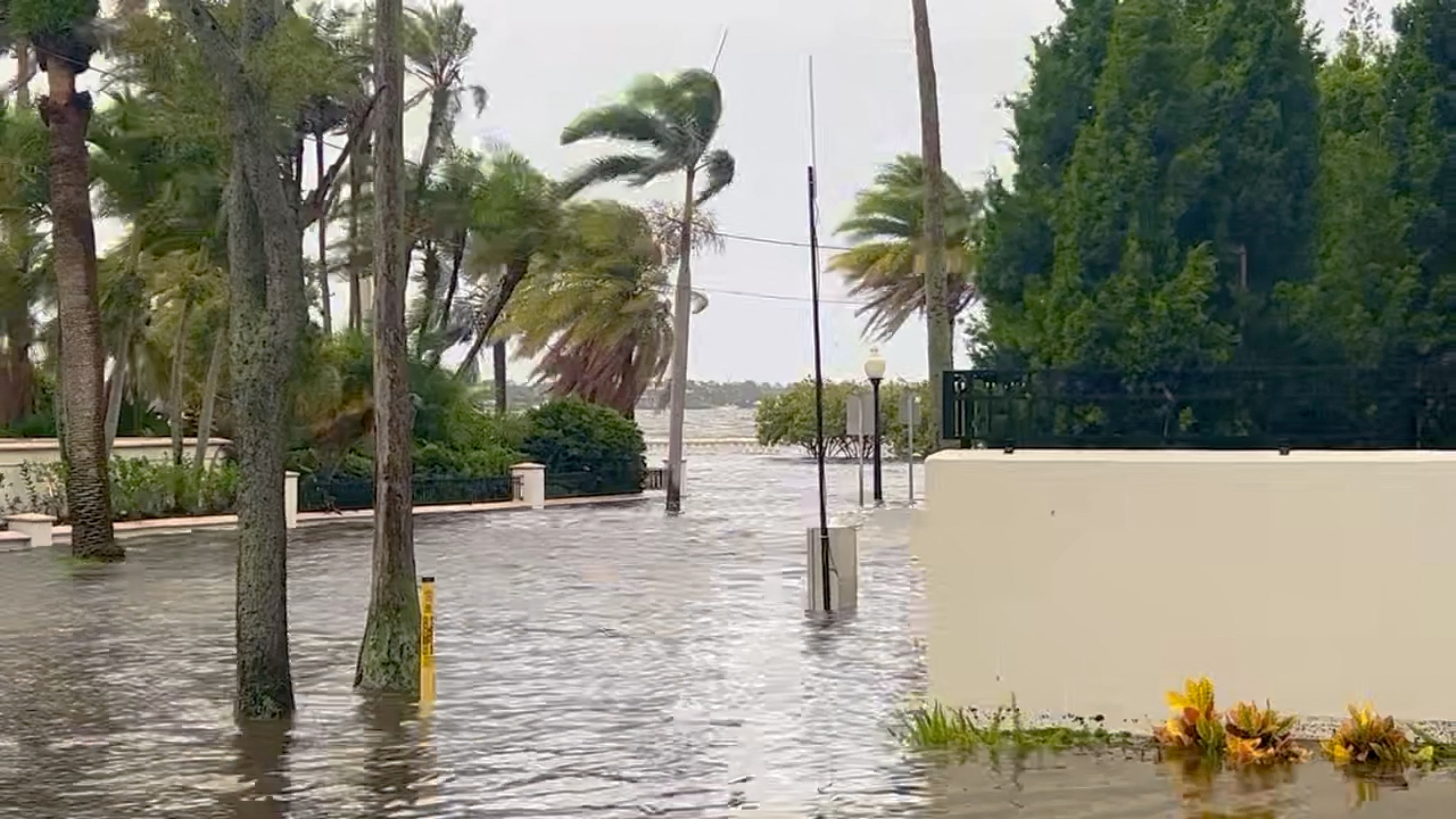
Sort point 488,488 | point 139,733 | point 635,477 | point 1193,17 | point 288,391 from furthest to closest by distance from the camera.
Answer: point 635,477
point 488,488
point 1193,17
point 288,391
point 139,733

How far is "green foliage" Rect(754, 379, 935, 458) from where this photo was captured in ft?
237

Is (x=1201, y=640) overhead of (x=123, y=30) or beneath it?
beneath

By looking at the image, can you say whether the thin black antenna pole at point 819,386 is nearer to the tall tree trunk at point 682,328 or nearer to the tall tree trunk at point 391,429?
the tall tree trunk at point 391,429

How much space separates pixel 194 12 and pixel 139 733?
5263 mm

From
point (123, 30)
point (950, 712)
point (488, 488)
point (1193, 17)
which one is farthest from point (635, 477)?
point (950, 712)

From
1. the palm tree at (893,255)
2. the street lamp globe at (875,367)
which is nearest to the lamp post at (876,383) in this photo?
the street lamp globe at (875,367)

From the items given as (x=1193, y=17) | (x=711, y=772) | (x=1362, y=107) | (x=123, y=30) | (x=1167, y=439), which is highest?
(x=123, y=30)

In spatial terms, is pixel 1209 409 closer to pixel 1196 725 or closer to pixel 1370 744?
pixel 1196 725

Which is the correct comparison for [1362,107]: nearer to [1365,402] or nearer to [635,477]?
[1365,402]

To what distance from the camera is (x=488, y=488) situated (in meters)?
47.6

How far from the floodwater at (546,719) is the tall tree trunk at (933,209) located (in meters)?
3.10

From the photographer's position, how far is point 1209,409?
501 inches

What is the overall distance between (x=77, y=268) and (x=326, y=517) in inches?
500

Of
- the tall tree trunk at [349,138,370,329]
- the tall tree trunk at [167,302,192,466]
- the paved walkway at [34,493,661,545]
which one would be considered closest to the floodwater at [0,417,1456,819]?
the paved walkway at [34,493,661,545]
